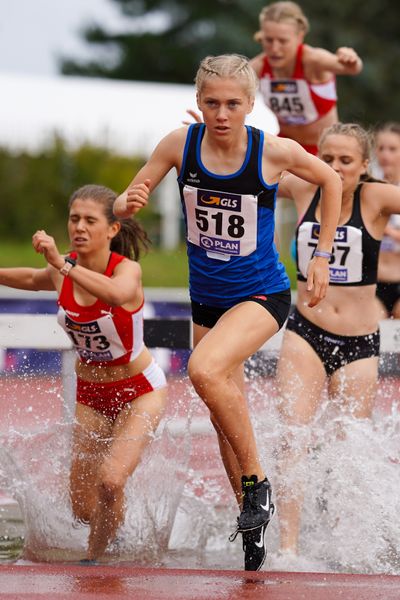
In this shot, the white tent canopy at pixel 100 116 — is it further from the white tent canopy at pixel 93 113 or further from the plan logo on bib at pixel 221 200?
the plan logo on bib at pixel 221 200

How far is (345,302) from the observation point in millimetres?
6039

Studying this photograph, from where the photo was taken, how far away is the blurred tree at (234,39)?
1268 inches

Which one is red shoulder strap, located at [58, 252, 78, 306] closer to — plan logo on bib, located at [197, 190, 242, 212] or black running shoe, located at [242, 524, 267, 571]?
plan logo on bib, located at [197, 190, 242, 212]

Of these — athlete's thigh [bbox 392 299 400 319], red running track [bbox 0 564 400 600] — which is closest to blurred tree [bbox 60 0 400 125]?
athlete's thigh [bbox 392 299 400 319]

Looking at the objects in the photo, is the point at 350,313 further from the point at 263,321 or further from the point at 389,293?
the point at 389,293

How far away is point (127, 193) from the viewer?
16.6 feet

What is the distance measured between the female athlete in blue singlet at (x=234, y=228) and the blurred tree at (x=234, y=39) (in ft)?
86.1

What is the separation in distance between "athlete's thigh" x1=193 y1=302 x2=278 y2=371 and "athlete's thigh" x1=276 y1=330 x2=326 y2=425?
680 millimetres

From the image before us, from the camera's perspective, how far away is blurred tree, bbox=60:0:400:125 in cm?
3222

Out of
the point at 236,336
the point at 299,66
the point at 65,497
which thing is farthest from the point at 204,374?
the point at 299,66

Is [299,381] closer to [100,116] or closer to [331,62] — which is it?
[331,62]

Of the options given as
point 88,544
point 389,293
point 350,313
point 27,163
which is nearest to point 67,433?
point 88,544

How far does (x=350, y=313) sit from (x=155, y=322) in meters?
1.68

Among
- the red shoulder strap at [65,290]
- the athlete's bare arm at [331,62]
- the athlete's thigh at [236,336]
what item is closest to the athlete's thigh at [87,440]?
the red shoulder strap at [65,290]
